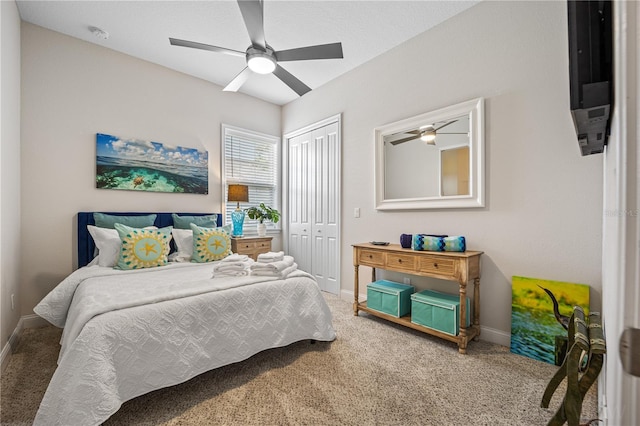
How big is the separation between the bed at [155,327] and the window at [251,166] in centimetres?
194

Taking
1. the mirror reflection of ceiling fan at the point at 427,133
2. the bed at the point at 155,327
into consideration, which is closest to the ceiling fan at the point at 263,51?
the mirror reflection of ceiling fan at the point at 427,133

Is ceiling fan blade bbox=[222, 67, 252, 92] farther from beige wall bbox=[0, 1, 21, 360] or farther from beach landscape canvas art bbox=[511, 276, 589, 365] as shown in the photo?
beach landscape canvas art bbox=[511, 276, 589, 365]

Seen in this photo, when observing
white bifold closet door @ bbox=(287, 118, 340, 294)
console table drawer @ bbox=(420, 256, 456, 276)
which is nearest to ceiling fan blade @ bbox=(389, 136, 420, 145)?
white bifold closet door @ bbox=(287, 118, 340, 294)

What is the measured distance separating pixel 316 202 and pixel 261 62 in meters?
2.15

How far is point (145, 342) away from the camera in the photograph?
156 centimetres

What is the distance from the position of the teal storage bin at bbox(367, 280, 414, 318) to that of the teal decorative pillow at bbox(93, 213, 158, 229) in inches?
102

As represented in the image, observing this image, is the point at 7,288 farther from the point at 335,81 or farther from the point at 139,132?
the point at 335,81

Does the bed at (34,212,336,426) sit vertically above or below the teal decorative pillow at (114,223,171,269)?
below

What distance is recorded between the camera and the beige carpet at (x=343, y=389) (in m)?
1.54

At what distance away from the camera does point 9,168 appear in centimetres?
226

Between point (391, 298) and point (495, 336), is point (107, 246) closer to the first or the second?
point (391, 298)

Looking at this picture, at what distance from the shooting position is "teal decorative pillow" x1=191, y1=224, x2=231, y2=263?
3031mm

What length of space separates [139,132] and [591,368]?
424 cm

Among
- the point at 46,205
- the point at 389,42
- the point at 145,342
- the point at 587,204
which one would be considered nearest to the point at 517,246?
the point at 587,204
